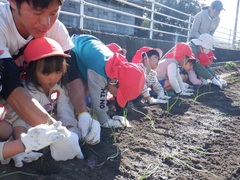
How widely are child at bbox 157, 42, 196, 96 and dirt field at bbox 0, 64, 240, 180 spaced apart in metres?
0.75

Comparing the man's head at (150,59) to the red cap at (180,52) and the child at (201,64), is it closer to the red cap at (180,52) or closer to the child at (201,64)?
the red cap at (180,52)

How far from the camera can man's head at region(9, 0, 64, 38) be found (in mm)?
1524

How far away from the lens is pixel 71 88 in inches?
81.4

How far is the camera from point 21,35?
1787mm

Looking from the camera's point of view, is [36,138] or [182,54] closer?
[36,138]

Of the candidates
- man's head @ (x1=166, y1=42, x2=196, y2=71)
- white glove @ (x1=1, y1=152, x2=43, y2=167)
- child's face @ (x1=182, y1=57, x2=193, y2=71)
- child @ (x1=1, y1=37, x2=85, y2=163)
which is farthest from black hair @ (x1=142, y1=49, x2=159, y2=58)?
white glove @ (x1=1, y1=152, x2=43, y2=167)

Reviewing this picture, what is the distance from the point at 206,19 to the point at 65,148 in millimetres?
4798

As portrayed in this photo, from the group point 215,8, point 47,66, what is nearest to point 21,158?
point 47,66

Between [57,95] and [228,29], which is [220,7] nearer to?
[57,95]

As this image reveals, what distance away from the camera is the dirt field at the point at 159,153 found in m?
1.51

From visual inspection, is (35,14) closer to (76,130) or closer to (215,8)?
(76,130)

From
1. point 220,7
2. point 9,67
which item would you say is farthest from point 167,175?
point 220,7

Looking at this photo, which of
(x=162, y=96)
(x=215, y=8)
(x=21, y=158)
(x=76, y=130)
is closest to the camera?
(x=21, y=158)

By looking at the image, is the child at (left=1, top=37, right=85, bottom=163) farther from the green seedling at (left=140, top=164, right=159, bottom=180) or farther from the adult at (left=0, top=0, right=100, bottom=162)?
the green seedling at (left=140, top=164, right=159, bottom=180)
